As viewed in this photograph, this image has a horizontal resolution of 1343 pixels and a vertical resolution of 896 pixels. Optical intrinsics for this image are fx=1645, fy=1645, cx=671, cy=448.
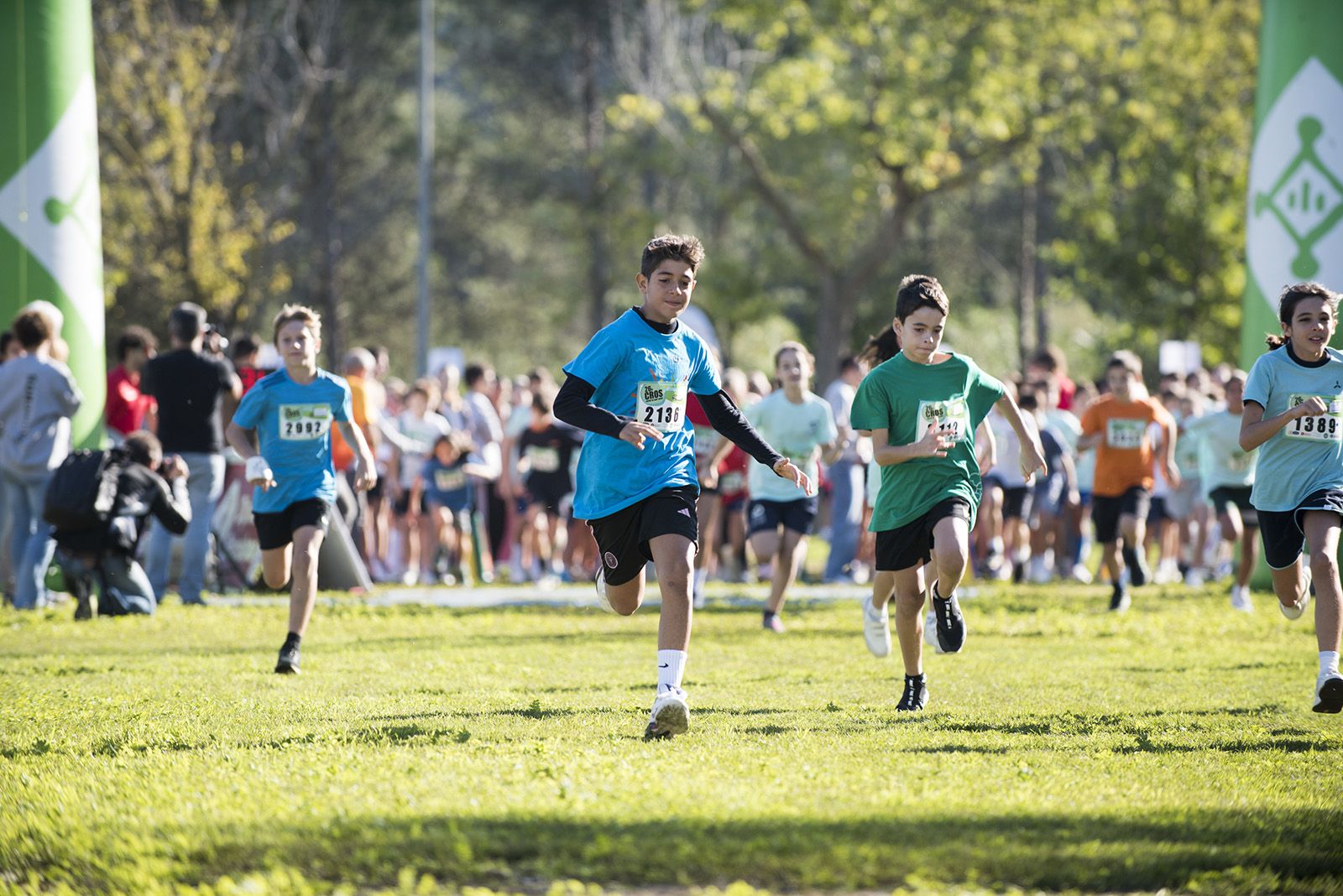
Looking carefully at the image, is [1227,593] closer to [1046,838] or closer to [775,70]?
[1046,838]

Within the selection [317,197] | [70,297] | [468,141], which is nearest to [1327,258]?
[70,297]

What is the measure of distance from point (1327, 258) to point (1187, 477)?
4.03m

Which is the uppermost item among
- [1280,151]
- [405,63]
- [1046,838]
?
[405,63]

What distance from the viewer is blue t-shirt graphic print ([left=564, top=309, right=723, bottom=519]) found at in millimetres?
7559

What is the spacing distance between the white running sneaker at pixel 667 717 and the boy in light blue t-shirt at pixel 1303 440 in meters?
3.41

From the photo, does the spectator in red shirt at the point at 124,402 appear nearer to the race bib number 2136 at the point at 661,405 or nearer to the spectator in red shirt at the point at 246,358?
the spectator in red shirt at the point at 246,358

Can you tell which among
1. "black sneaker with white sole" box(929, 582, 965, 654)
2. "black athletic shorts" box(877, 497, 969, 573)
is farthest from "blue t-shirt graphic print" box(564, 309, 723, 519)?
"black sneaker with white sole" box(929, 582, 965, 654)

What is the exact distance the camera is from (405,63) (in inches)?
1810

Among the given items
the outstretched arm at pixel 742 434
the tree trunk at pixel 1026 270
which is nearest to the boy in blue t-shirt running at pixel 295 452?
the outstretched arm at pixel 742 434

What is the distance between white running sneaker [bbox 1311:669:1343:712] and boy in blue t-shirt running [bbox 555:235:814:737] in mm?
2836

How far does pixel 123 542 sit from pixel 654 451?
736 cm

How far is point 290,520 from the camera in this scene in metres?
9.98

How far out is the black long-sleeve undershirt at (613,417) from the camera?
723 cm

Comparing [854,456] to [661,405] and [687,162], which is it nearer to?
[661,405]
